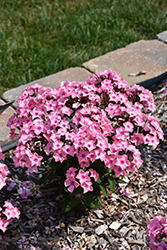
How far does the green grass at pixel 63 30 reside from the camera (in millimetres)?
4207

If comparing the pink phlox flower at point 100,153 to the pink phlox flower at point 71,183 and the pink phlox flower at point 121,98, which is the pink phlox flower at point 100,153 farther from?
the pink phlox flower at point 121,98

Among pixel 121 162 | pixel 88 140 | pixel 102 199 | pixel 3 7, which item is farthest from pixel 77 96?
pixel 3 7

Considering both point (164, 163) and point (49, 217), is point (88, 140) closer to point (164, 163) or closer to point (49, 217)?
point (49, 217)

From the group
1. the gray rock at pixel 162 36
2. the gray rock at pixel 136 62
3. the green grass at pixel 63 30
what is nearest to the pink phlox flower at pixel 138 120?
the gray rock at pixel 136 62

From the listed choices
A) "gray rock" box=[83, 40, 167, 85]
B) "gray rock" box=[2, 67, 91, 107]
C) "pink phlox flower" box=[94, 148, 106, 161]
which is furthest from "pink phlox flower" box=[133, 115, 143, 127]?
"gray rock" box=[2, 67, 91, 107]

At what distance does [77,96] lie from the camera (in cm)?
231

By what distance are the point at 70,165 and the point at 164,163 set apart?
112cm

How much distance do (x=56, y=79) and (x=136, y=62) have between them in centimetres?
104

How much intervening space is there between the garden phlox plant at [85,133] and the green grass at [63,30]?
1718mm

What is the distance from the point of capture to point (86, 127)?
2100 millimetres

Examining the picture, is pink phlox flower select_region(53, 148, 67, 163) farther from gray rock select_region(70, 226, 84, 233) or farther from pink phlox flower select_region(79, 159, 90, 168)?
gray rock select_region(70, 226, 84, 233)

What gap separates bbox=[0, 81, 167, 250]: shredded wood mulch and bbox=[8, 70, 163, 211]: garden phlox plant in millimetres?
202

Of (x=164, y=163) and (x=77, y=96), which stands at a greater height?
(x=77, y=96)

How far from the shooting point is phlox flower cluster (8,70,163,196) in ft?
6.77
